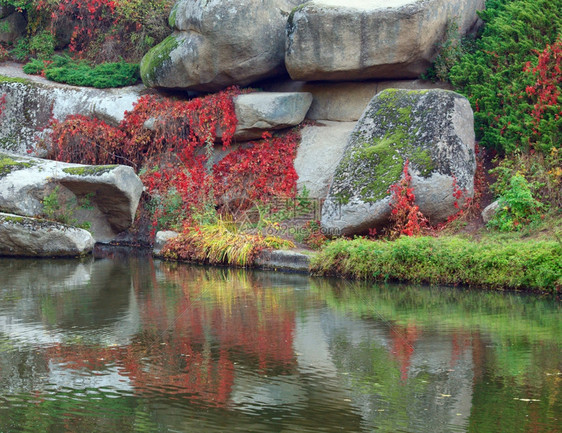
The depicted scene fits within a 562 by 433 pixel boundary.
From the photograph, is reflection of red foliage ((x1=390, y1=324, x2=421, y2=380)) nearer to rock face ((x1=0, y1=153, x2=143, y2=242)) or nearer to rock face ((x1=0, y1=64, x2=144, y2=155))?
rock face ((x1=0, y1=153, x2=143, y2=242))

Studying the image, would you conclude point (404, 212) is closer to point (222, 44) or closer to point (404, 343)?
point (404, 343)

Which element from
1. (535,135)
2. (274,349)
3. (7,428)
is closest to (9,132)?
(535,135)

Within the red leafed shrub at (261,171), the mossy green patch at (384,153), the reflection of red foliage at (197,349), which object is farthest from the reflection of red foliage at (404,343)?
→ the red leafed shrub at (261,171)

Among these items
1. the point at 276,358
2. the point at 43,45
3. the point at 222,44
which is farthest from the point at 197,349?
the point at 43,45

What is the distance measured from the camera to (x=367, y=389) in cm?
677

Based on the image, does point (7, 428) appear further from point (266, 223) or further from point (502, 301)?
point (266, 223)

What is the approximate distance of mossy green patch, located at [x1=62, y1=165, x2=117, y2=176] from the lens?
53.5 feet

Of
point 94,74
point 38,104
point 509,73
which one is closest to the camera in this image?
point 509,73

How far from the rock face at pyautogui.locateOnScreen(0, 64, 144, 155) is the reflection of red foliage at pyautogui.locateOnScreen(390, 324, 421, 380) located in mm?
11815

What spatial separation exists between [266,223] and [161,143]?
4293 mm

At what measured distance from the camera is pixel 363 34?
1677 cm

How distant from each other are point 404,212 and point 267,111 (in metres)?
4.96

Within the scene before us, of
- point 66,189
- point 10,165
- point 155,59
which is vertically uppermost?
point 155,59

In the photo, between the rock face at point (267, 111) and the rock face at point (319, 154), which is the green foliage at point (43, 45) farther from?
the rock face at point (319, 154)
